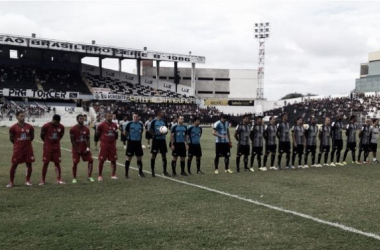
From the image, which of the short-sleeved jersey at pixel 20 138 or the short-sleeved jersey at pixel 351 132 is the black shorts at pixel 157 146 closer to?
the short-sleeved jersey at pixel 20 138

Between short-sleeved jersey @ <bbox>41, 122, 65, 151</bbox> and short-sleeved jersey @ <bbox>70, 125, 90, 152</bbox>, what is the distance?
1.43 feet

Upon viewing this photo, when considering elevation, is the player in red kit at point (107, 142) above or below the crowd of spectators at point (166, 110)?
below

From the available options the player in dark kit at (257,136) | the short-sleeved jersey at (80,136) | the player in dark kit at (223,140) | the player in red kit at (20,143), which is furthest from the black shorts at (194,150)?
the player in red kit at (20,143)

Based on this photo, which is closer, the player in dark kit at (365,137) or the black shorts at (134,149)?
the black shorts at (134,149)

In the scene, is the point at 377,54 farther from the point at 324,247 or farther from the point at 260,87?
the point at 324,247

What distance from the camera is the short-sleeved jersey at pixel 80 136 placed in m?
11.6

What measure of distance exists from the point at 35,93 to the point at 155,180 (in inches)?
1950

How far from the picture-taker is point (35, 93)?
2239 inches

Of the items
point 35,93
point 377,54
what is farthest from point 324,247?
point 377,54

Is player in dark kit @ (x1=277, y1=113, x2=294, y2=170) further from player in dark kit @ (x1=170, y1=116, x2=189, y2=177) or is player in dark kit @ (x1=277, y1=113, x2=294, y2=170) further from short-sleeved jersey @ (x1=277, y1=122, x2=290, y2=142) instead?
player in dark kit @ (x1=170, y1=116, x2=189, y2=177)

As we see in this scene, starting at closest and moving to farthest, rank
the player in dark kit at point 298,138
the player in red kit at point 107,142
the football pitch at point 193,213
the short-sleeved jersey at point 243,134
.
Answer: the football pitch at point 193,213
the player in red kit at point 107,142
the short-sleeved jersey at point 243,134
the player in dark kit at point 298,138

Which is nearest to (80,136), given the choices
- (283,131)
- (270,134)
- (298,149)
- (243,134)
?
(243,134)

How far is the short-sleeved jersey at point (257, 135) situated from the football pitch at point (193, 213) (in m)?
2.40

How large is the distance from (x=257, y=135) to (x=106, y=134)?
5463 millimetres
